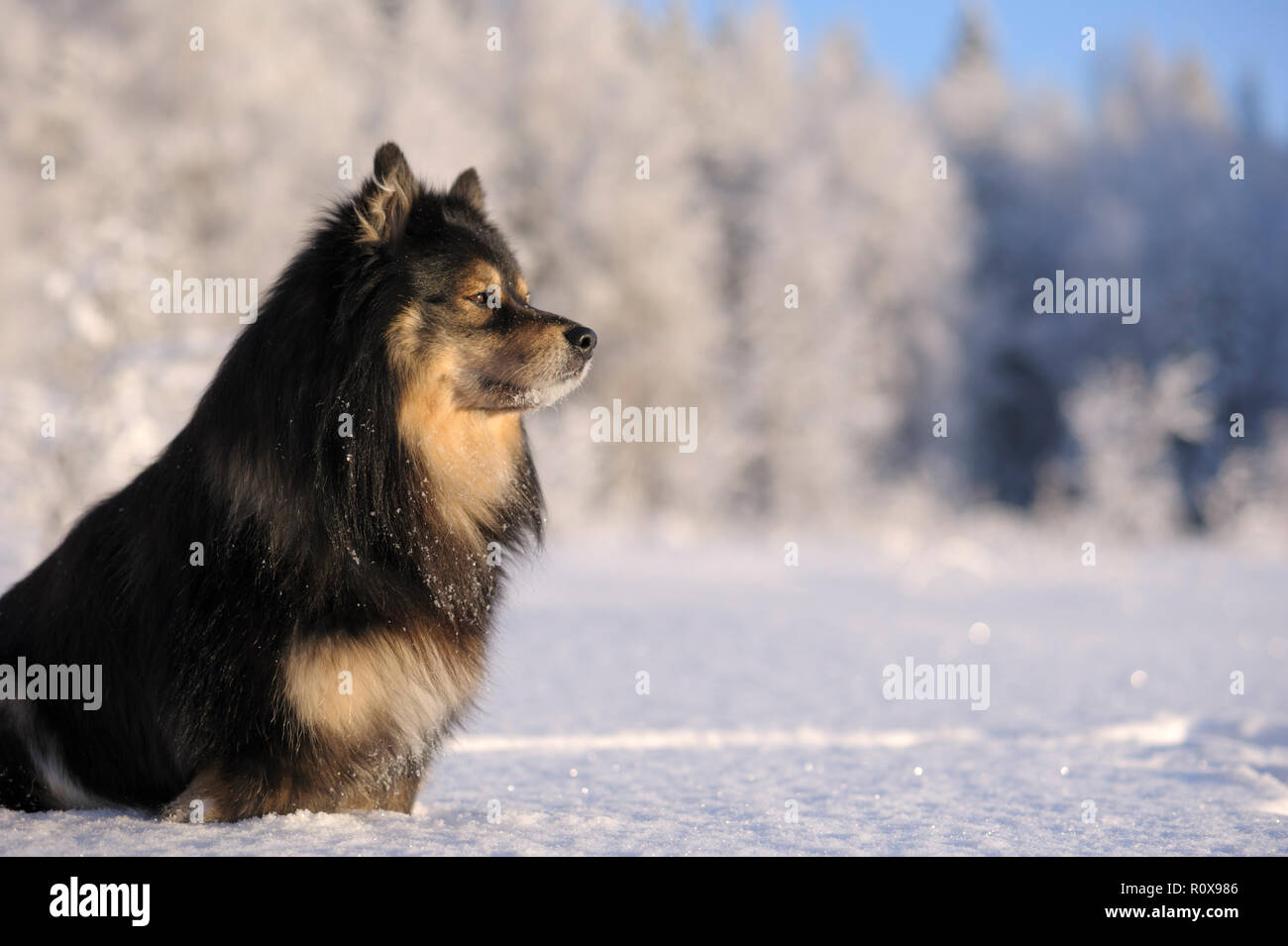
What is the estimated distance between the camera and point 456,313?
13.1ft

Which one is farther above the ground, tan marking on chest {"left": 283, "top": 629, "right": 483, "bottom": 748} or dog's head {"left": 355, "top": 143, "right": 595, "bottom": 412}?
dog's head {"left": 355, "top": 143, "right": 595, "bottom": 412}

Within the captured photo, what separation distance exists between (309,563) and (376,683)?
1.53 feet

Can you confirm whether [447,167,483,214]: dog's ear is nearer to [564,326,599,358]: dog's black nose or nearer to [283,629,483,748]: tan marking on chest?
[564,326,599,358]: dog's black nose

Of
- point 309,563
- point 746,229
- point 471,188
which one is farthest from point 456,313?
point 746,229

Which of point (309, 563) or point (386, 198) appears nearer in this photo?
point (309, 563)

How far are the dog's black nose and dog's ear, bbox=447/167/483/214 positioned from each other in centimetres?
77

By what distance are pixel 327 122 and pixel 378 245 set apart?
23676 mm

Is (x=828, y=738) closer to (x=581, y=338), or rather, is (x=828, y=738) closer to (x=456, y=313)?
(x=581, y=338)

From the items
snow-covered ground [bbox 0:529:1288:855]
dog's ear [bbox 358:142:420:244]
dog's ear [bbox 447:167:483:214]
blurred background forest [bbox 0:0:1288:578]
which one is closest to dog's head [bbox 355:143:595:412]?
dog's ear [bbox 358:142:420:244]

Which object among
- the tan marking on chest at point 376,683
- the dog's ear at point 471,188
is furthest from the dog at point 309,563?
the dog's ear at point 471,188

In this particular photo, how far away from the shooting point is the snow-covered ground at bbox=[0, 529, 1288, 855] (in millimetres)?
3633

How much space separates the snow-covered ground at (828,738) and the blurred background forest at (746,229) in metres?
9.74
